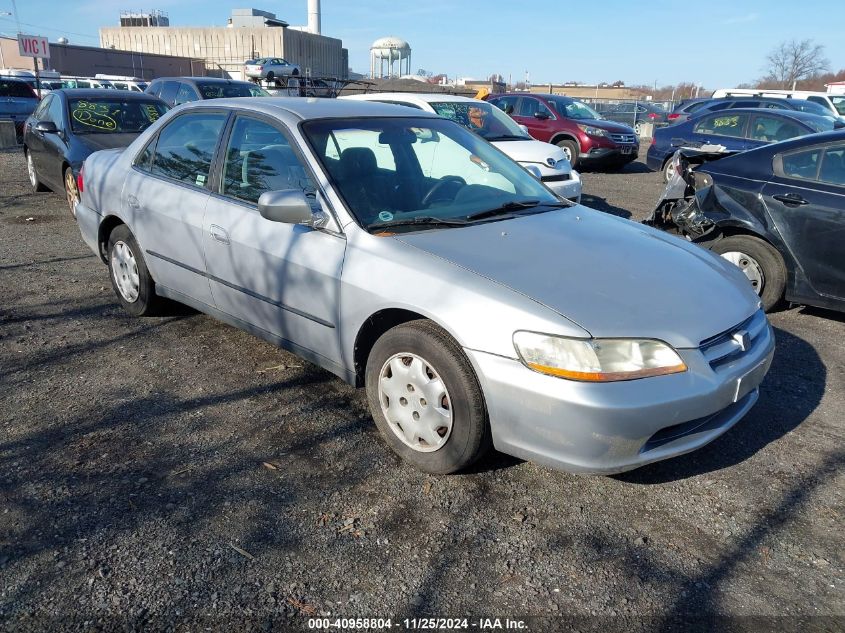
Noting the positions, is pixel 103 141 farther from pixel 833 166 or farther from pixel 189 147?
pixel 833 166

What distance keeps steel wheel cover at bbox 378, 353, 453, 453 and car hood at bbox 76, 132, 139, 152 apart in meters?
6.54

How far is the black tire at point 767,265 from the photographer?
17.7 ft

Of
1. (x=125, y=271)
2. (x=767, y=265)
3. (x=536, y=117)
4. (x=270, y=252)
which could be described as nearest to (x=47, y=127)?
(x=125, y=271)

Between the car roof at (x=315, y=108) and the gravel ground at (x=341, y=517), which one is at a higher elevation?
the car roof at (x=315, y=108)

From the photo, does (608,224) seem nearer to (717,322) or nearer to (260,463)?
(717,322)

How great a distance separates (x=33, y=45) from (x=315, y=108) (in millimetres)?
18351

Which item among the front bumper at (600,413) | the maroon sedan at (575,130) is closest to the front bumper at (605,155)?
the maroon sedan at (575,130)

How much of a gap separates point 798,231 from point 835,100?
1863 cm

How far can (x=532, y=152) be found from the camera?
9477 millimetres

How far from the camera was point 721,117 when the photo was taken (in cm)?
1254

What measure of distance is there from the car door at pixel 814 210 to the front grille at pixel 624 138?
973 centimetres

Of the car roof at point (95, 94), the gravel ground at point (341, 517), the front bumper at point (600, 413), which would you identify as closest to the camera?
the gravel ground at point (341, 517)

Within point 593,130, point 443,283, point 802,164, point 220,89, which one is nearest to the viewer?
point 443,283

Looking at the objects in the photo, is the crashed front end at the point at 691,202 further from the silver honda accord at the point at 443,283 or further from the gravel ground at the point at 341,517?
the silver honda accord at the point at 443,283
